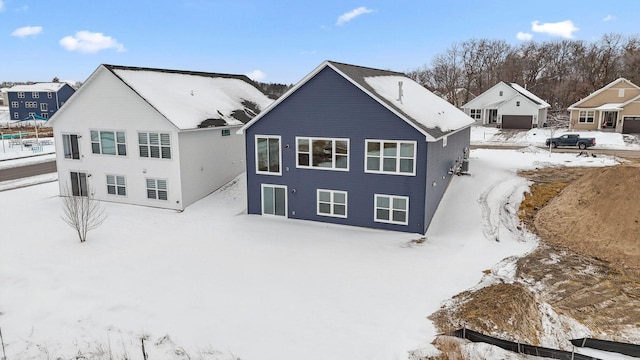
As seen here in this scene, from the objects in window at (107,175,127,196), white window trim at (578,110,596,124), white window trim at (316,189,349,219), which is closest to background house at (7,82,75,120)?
window at (107,175,127,196)

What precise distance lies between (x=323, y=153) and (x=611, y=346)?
43.5ft

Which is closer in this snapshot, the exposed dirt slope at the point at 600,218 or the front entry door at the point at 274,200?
the exposed dirt slope at the point at 600,218

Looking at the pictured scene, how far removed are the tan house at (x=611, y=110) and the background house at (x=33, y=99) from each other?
86.1 meters

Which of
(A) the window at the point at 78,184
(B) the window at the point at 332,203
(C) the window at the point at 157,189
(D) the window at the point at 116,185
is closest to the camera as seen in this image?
(B) the window at the point at 332,203

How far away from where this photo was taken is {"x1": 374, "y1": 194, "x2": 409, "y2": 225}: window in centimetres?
1892

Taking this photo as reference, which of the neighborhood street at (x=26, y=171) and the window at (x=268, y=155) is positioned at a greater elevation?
the window at (x=268, y=155)

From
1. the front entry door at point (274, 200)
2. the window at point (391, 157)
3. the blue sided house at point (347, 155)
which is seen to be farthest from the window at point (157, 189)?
the window at point (391, 157)

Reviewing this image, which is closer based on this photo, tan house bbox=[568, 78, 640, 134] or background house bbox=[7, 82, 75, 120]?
tan house bbox=[568, 78, 640, 134]

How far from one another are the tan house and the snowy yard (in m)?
33.8

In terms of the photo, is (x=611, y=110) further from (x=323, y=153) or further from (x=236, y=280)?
(x=236, y=280)

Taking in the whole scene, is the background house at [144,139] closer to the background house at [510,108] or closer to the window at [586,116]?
the background house at [510,108]

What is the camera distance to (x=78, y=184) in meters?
25.8

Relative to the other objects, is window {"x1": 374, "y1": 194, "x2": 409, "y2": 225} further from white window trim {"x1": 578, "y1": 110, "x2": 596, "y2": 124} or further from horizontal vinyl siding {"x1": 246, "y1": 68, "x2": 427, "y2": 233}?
white window trim {"x1": 578, "y1": 110, "x2": 596, "y2": 124}

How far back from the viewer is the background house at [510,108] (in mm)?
54188
